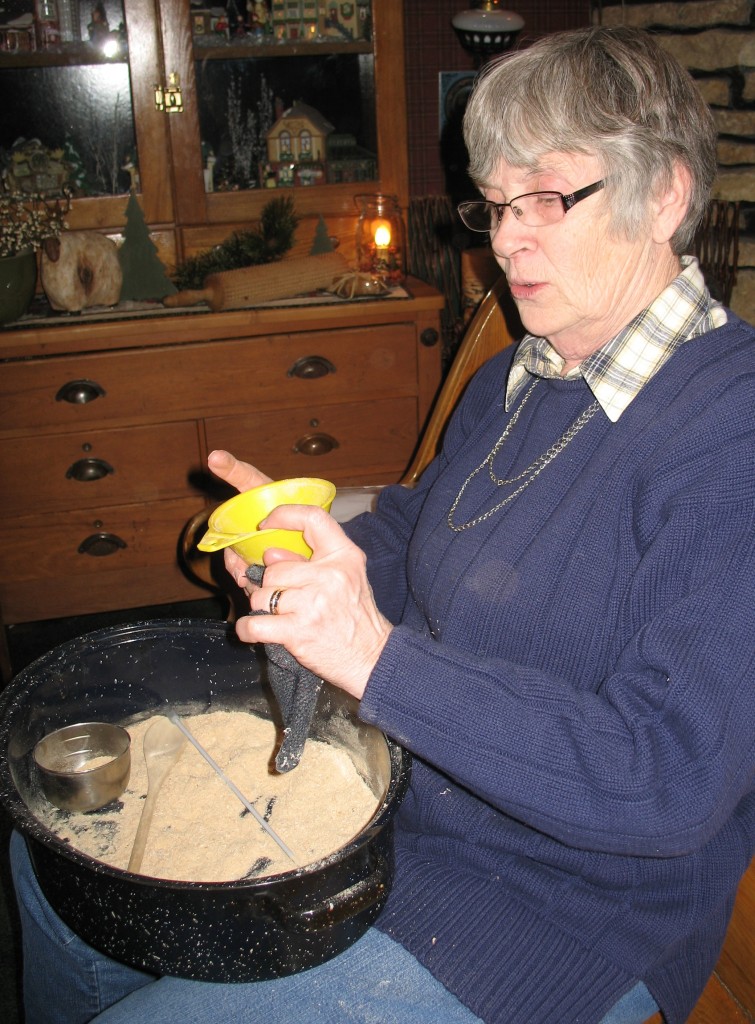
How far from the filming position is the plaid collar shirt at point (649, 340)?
0.97 metres

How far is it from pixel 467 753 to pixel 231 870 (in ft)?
0.93

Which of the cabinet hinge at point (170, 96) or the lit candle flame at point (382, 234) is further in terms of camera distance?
the lit candle flame at point (382, 234)

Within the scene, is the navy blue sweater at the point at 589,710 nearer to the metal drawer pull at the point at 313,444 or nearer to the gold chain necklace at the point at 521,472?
the gold chain necklace at the point at 521,472

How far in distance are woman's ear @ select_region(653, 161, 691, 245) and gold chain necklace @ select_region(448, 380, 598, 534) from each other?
19 cm

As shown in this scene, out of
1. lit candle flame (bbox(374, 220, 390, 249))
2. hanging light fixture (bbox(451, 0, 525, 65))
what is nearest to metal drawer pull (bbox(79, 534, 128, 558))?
lit candle flame (bbox(374, 220, 390, 249))

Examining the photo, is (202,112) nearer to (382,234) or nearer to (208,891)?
(382,234)

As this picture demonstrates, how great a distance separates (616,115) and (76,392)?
1.60m

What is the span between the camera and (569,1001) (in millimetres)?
857

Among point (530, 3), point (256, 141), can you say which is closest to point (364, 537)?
point (256, 141)

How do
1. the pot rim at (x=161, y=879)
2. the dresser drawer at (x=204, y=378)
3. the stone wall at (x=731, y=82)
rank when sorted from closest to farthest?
1. the pot rim at (x=161, y=879)
2. the stone wall at (x=731, y=82)
3. the dresser drawer at (x=204, y=378)

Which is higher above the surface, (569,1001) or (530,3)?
(530,3)

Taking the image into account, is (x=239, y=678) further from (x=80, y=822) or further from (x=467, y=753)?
(x=467, y=753)

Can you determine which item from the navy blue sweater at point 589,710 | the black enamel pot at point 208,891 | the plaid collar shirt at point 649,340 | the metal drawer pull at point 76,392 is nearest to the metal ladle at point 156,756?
the black enamel pot at point 208,891

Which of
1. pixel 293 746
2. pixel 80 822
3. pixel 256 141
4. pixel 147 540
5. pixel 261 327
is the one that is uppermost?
pixel 256 141
